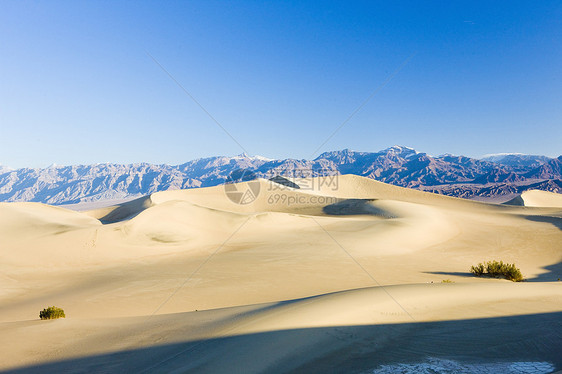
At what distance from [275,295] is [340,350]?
4.54 m

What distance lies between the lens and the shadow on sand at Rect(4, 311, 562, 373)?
3420 mm

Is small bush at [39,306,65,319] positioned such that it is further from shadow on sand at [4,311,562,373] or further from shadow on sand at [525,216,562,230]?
shadow on sand at [525,216,562,230]

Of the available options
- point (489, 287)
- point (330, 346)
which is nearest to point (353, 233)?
point (489, 287)

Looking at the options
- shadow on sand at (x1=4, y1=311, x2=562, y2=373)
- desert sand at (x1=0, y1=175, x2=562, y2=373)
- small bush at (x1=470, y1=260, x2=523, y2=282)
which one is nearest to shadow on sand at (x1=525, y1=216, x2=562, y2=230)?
desert sand at (x1=0, y1=175, x2=562, y2=373)

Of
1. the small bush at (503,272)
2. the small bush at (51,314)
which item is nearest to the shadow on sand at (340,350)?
the small bush at (51,314)

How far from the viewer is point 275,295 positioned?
26.6 ft

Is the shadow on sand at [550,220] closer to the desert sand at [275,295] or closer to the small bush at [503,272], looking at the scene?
the desert sand at [275,295]

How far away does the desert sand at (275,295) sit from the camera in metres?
3.73

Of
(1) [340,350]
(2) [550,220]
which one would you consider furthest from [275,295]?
(2) [550,220]

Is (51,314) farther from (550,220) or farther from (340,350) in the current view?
(550,220)

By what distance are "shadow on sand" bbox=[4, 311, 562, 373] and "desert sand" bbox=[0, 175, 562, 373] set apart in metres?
0.02

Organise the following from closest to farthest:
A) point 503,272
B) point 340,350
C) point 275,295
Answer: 1. point 340,350
2. point 275,295
3. point 503,272

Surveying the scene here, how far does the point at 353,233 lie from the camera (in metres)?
18.0

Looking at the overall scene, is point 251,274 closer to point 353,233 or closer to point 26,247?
point 353,233
